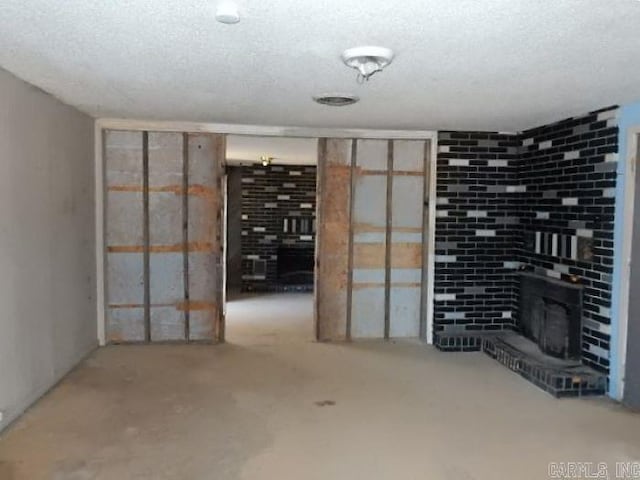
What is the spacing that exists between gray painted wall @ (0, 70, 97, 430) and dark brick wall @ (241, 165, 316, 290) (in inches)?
179

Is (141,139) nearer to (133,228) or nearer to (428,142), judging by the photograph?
(133,228)

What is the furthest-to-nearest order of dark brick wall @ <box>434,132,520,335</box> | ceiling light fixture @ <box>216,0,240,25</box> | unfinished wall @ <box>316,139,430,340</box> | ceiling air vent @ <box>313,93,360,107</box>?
unfinished wall @ <box>316,139,430,340</box>, dark brick wall @ <box>434,132,520,335</box>, ceiling air vent @ <box>313,93,360,107</box>, ceiling light fixture @ <box>216,0,240,25</box>

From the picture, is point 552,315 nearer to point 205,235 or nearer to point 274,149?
point 205,235

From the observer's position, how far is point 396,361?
4934 mm

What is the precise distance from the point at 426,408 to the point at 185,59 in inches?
110

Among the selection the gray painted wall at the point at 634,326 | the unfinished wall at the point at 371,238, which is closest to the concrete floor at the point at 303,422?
the gray painted wall at the point at 634,326

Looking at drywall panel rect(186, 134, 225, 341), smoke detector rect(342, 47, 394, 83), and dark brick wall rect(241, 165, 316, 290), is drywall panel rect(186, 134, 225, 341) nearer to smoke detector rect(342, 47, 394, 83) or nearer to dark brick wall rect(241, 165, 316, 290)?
smoke detector rect(342, 47, 394, 83)

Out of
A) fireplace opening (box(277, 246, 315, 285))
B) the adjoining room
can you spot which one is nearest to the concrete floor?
the adjoining room

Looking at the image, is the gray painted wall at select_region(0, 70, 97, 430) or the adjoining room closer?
the adjoining room

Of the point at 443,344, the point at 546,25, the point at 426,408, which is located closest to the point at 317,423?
the point at 426,408

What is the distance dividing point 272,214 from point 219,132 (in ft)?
14.2

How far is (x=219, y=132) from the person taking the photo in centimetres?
534

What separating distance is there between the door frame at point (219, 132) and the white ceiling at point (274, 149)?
371mm

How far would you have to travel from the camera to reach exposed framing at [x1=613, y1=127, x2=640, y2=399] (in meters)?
3.82
